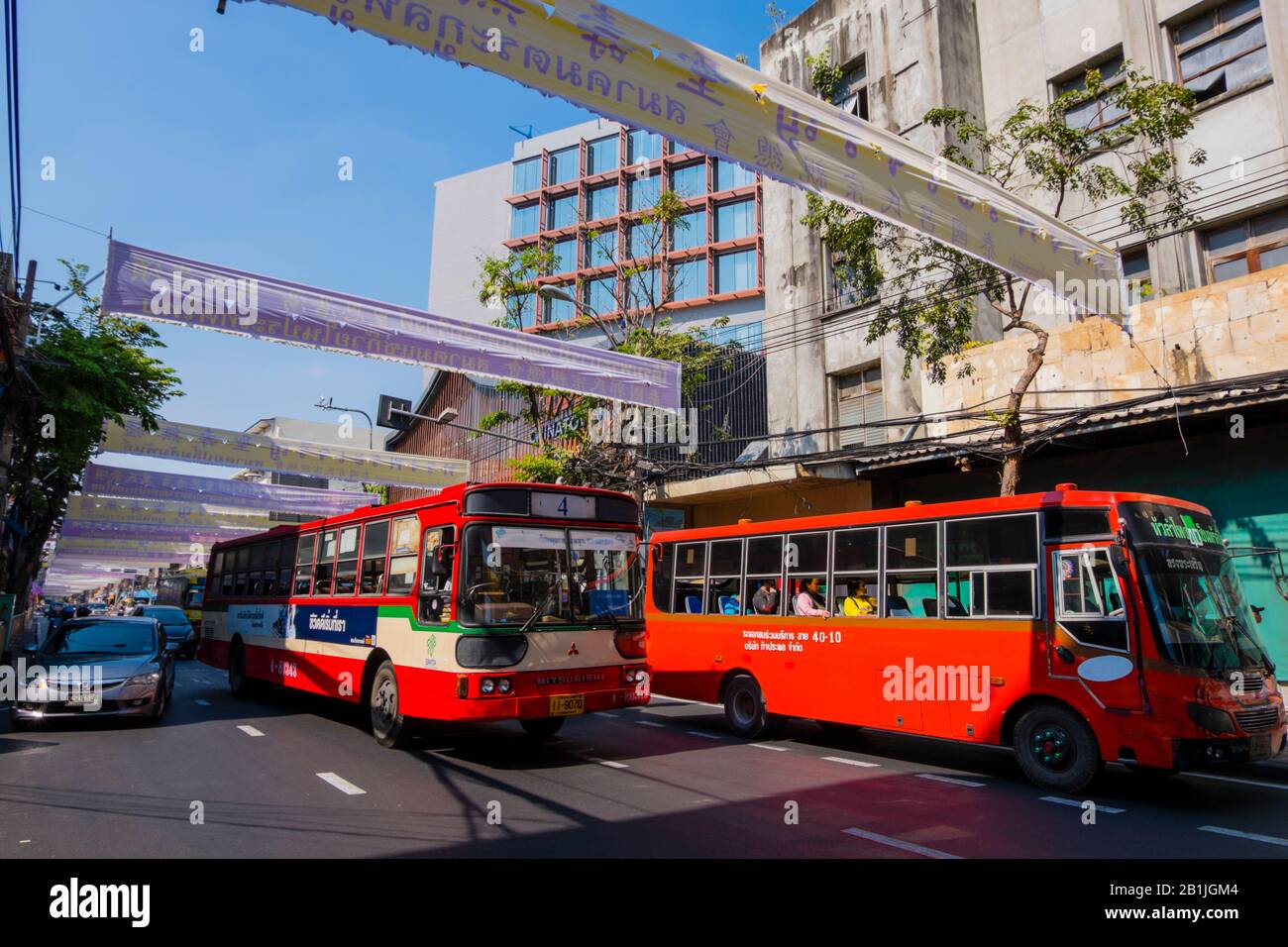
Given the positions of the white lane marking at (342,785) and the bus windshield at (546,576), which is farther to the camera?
the bus windshield at (546,576)

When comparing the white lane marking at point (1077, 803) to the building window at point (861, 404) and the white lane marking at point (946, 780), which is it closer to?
the white lane marking at point (946, 780)

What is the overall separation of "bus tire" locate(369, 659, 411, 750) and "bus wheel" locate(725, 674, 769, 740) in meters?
4.58

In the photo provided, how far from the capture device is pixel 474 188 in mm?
62875

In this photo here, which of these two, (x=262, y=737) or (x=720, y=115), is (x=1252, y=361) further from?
(x=262, y=737)

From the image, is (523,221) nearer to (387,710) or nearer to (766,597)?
(766,597)

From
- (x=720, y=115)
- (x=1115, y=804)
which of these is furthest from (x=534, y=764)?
(x=720, y=115)

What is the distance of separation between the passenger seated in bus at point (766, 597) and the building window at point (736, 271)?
4048 centimetres

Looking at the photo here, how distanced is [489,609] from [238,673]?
941 cm

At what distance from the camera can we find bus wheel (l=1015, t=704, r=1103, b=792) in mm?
7828

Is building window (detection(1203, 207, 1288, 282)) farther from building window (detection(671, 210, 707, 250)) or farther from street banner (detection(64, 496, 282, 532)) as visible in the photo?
building window (detection(671, 210, 707, 250))

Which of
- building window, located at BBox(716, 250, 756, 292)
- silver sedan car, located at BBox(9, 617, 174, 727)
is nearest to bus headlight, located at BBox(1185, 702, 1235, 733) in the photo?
silver sedan car, located at BBox(9, 617, 174, 727)

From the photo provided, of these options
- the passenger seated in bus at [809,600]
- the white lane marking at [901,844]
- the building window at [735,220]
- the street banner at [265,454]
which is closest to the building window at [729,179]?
the building window at [735,220]

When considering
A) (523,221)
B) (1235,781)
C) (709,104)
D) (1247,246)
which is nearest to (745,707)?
(1235,781)

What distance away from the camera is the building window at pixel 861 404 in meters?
19.8
